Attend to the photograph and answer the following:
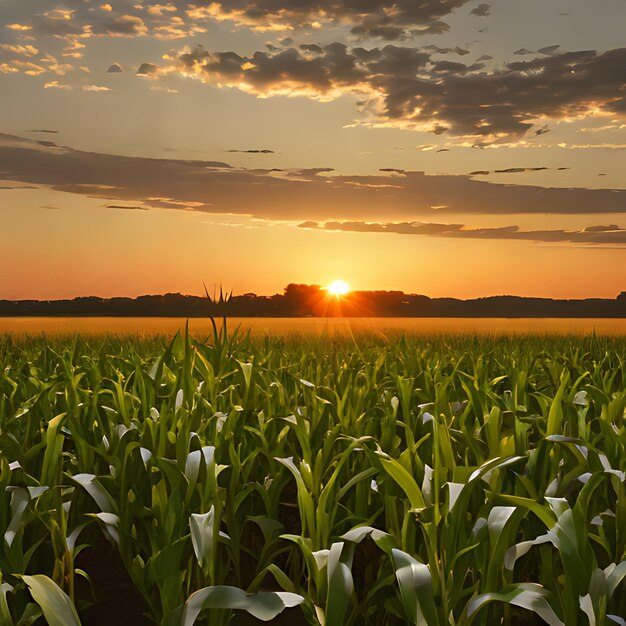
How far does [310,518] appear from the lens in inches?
77.7

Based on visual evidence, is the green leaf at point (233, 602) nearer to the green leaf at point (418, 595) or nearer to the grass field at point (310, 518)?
the grass field at point (310, 518)

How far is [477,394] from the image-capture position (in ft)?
10.2

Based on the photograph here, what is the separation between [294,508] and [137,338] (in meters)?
6.70

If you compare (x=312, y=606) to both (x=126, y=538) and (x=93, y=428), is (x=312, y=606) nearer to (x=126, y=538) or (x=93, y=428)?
(x=126, y=538)

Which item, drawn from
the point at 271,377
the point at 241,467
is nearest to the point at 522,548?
the point at 241,467

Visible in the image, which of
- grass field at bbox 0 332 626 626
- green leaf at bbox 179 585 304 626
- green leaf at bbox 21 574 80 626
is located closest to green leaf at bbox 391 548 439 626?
grass field at bbox 0 332 626 626

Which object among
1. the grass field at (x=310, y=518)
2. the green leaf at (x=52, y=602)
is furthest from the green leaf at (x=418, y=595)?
the green leaf at (x=52, y=602)

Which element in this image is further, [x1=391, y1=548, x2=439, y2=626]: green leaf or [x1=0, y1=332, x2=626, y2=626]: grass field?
[x1=0, y1=332, x2=626, y2=626]: grass field

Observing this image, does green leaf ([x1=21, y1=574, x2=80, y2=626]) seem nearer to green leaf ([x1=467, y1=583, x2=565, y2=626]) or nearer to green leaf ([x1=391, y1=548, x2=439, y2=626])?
green leaf ([x1=391, y1=548, x2=439, y2=626])

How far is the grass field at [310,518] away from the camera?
5.72 ft

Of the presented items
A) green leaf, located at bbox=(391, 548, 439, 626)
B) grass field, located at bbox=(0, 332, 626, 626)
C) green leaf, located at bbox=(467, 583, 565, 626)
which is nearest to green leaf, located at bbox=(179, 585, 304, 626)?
grass field, located at bbox=(0, 332, 626, 626)

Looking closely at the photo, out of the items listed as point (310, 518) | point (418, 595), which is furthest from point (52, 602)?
point (418, 595)

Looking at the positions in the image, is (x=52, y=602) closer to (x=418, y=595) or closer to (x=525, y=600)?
(x=418, y=595)

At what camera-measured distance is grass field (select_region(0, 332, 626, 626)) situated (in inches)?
68.7
